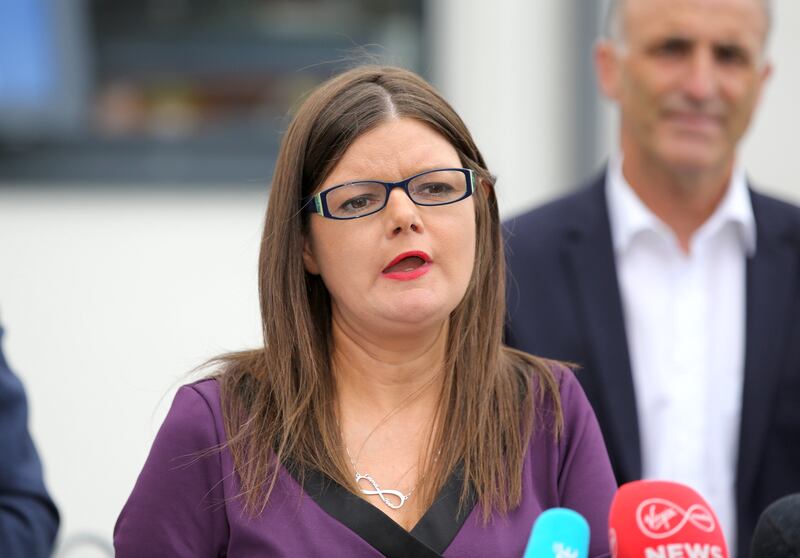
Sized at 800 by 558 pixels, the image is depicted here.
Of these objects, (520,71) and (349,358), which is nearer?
(349,358)

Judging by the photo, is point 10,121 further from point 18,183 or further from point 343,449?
point 343,449

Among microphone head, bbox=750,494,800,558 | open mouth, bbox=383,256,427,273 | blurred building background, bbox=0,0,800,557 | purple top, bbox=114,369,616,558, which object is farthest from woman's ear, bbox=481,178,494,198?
blurred building background, bbox=0,0,800,557

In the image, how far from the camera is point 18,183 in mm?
5641

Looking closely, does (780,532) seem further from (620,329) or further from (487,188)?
(620,329)

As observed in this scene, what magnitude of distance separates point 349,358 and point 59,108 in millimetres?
3643

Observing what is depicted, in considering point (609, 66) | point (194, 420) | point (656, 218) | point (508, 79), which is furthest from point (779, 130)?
point (194, 420)

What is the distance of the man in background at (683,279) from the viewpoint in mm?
3008

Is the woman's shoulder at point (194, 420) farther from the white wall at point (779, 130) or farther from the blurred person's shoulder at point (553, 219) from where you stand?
the white wall at point (779, 130)

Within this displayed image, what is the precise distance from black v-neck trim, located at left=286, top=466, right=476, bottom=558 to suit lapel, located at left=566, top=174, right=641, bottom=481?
0.92 m

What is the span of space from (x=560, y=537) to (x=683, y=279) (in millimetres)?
1586

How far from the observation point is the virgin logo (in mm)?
1731

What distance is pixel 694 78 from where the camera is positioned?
3115mm

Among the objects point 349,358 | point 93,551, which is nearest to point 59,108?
point 93,551

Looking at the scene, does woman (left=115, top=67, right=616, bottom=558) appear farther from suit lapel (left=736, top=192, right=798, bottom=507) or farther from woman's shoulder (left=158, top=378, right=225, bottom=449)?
suit lapel (left=736, top=192, right=798, bottom=507)
